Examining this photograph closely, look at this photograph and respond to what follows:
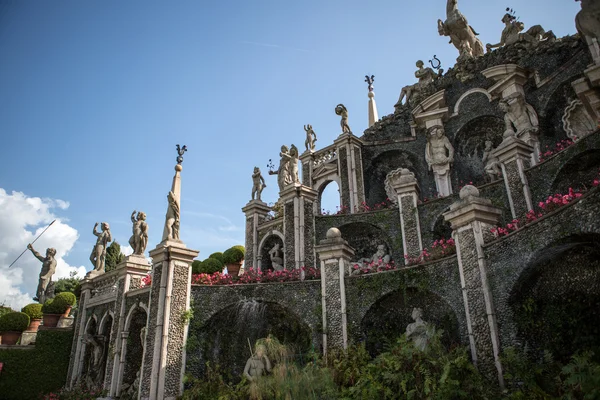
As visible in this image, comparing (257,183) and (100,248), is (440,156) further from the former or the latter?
(100,248)

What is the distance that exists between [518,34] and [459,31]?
437 centimetres

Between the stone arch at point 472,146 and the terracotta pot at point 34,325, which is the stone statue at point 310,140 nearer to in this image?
the stone arch at point 472,146

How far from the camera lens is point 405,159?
25.6m

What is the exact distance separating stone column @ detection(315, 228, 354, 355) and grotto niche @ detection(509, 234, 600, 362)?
514 centimetres

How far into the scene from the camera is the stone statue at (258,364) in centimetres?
1334

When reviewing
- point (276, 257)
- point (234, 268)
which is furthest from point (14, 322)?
point (276, 257)

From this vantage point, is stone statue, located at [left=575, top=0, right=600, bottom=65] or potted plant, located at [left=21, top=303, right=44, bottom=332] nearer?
stone statue, located at [left=575, top=0, right=600, bottom=65]

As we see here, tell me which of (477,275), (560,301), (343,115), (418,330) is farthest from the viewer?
(343,115)

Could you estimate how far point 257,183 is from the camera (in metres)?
24.1

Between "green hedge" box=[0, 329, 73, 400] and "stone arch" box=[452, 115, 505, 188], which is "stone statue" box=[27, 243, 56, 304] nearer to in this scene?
"green hedge" box=[0, 329, 73, 400]

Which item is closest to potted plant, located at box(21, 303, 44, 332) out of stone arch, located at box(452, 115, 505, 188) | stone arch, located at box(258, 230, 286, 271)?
stone arch, located at box(258, 230, 286, 271)

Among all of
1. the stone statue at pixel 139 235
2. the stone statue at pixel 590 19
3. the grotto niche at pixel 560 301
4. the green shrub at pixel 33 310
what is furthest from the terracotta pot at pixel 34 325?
the stone statue at pixel 590 19

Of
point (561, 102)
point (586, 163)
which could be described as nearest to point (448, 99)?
point (561, 102)

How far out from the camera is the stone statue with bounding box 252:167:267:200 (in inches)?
944
